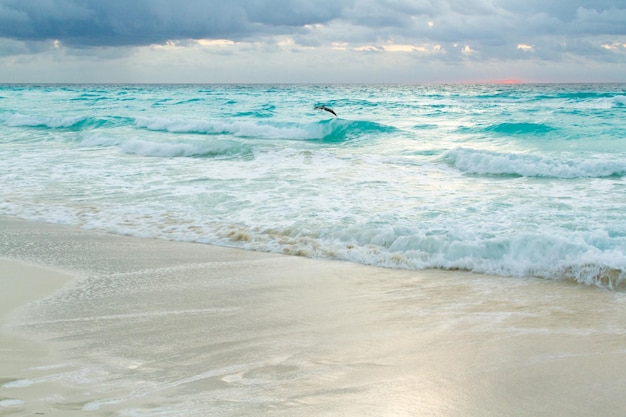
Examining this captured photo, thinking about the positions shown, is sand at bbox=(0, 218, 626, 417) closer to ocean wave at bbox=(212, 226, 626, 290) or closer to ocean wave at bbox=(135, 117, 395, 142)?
ocean wave at bbox=(212, 226, 626, 290)

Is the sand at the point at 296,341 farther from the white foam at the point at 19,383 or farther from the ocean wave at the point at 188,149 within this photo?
the ocean wave at the point at 188,149

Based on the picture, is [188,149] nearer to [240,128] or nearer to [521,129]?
[240,128]

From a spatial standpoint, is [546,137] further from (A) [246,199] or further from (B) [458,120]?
(A) [246,199]

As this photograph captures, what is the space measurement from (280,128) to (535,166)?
581 inches

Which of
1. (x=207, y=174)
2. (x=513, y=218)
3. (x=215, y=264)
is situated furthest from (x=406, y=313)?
(x=207, y=174)

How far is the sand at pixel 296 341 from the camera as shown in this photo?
10.2ft

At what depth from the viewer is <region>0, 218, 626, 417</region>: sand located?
3115 mm

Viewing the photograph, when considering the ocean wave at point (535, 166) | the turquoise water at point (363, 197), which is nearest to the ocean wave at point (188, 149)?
the turquoise water at point (363, 197)

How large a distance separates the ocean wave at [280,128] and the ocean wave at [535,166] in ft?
30.5

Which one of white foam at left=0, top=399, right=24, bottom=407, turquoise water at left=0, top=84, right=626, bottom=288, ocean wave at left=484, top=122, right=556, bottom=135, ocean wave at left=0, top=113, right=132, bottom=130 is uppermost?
ocean wave at left=0, top=113, right=132, bottom=130

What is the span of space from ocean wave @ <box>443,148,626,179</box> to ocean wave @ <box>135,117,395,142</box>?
928 centimetres

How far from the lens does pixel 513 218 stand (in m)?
7.64

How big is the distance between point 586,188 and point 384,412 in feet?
27.6

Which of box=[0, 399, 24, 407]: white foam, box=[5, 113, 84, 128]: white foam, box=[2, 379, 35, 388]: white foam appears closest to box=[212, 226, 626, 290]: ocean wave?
box=[2, 379, 35, 388]: white foam
